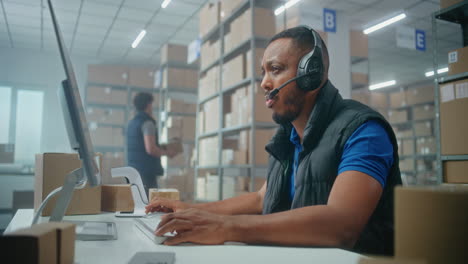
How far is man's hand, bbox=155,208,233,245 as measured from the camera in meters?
0.78

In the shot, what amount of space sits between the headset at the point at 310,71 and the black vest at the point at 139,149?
244 cm

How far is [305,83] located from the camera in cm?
118

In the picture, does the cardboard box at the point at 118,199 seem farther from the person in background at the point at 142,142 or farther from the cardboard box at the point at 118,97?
the cardboard box at the point at 118,97

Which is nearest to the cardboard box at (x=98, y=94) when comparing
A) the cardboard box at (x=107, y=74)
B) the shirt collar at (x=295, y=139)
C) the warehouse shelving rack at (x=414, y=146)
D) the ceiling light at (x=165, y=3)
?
the cardboard box at (x=107, y=74)

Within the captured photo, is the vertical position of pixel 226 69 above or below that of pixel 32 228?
above

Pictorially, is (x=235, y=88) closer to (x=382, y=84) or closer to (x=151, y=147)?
(x=151, y=147)

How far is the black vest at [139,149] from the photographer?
11.2ft

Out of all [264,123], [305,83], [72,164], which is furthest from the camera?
[264,123]

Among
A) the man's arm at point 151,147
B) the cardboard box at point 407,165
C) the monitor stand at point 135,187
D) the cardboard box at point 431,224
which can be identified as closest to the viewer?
the cardboard box at point 431,224

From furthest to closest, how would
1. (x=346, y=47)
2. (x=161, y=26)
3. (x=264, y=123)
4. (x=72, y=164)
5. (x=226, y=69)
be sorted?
(x=161, y=26) < (x=346, y=47) < (x=226, y=69) < (x=264, y=123) < (x=72, y=164)

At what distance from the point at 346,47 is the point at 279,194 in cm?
357

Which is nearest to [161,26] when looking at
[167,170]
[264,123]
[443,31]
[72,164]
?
[167,170]

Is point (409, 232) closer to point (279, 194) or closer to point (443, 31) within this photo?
point (279, 194)

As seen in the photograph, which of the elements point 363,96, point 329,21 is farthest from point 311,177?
point 363,96
